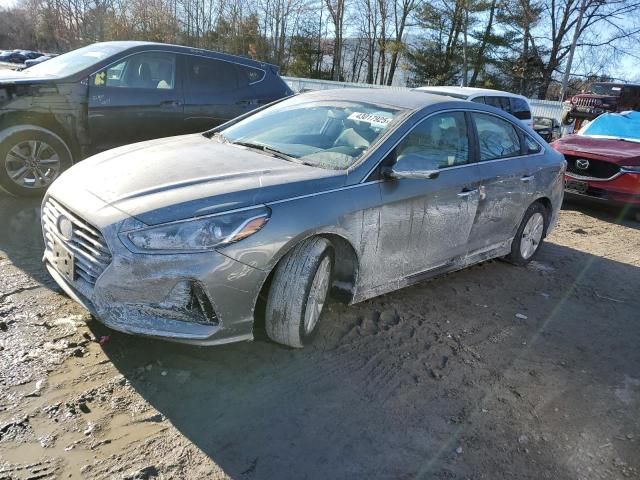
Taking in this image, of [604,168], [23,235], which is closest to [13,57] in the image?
[23,235]

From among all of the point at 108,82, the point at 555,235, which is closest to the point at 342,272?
the point at 108,82

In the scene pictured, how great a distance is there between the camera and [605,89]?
19.5m

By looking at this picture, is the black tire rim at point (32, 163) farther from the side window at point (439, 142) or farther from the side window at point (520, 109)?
the side window at point (520, 109)

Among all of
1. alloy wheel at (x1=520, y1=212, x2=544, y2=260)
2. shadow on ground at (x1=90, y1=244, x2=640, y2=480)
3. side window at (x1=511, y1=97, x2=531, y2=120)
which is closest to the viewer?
shadow on ground at (x1=90, y1=244, x2=640, y2=480)

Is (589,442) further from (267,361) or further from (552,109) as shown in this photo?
(552,109)

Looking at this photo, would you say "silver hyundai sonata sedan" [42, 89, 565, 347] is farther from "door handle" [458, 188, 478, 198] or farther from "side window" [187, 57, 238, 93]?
"side window" [187, 57, 238, 93]

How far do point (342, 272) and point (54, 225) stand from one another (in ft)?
5.79

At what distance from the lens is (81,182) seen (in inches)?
122

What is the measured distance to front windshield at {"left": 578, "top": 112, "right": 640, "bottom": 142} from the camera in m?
9.09

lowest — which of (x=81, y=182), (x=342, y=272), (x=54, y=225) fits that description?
(x=342, y=272)

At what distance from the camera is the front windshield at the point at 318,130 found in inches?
139

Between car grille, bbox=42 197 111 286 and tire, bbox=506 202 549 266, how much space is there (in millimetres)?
3873

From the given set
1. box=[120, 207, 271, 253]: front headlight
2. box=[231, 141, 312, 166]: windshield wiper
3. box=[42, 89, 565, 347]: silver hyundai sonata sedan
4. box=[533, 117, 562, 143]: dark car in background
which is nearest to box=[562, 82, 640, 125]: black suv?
box=[533, 117, 562, 143]: dark car in background

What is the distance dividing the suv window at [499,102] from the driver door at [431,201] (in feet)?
22.0
